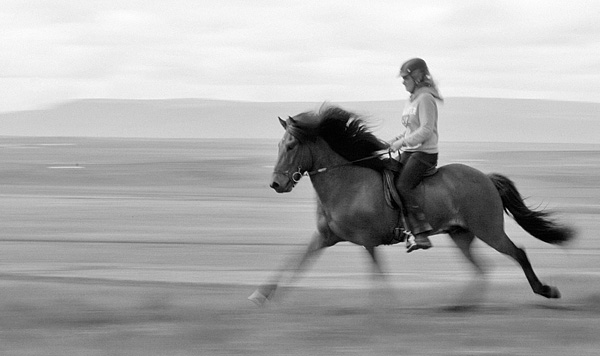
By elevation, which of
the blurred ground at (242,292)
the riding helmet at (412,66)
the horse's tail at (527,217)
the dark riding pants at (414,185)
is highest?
the riding helmet at (412,66)

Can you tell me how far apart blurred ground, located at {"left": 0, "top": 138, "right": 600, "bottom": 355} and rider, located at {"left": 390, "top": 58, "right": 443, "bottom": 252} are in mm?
689

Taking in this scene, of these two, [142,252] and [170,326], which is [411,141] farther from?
[142,252]

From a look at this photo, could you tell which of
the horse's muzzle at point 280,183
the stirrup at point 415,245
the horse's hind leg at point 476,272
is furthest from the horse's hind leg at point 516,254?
the horse's muzzle at point 280,183

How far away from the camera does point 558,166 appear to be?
163 feet

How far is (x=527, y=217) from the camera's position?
432 inches

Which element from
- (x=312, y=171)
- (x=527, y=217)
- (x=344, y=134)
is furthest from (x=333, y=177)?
(x=527, y=217)

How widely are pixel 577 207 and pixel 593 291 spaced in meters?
14.4

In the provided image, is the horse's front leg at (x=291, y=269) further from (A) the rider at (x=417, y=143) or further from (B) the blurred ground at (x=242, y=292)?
(A) the rider at (x=417, y=143)

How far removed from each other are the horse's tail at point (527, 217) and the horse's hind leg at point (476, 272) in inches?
20.1

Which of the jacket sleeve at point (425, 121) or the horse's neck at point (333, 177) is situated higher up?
the jacket sleeve at point (425, 121)

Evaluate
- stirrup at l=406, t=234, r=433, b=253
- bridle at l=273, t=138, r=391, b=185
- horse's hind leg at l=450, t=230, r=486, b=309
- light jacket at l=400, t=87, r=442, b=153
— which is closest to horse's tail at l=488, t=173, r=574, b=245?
horse's hind leg at l=450, t=230, r=486, b=309

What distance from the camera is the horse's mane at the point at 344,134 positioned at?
10.2m

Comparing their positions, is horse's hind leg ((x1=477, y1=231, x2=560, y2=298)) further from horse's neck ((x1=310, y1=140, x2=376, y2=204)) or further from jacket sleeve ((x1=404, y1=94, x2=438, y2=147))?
horse's neck ((x1=310, y1=140, x2=376, y2=204))

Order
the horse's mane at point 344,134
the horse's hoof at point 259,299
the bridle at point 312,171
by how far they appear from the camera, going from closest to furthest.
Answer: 1. the bridle at point 312,171
2. the horse's hoof at point 259,299
3. the horse's mane at point 344,134
